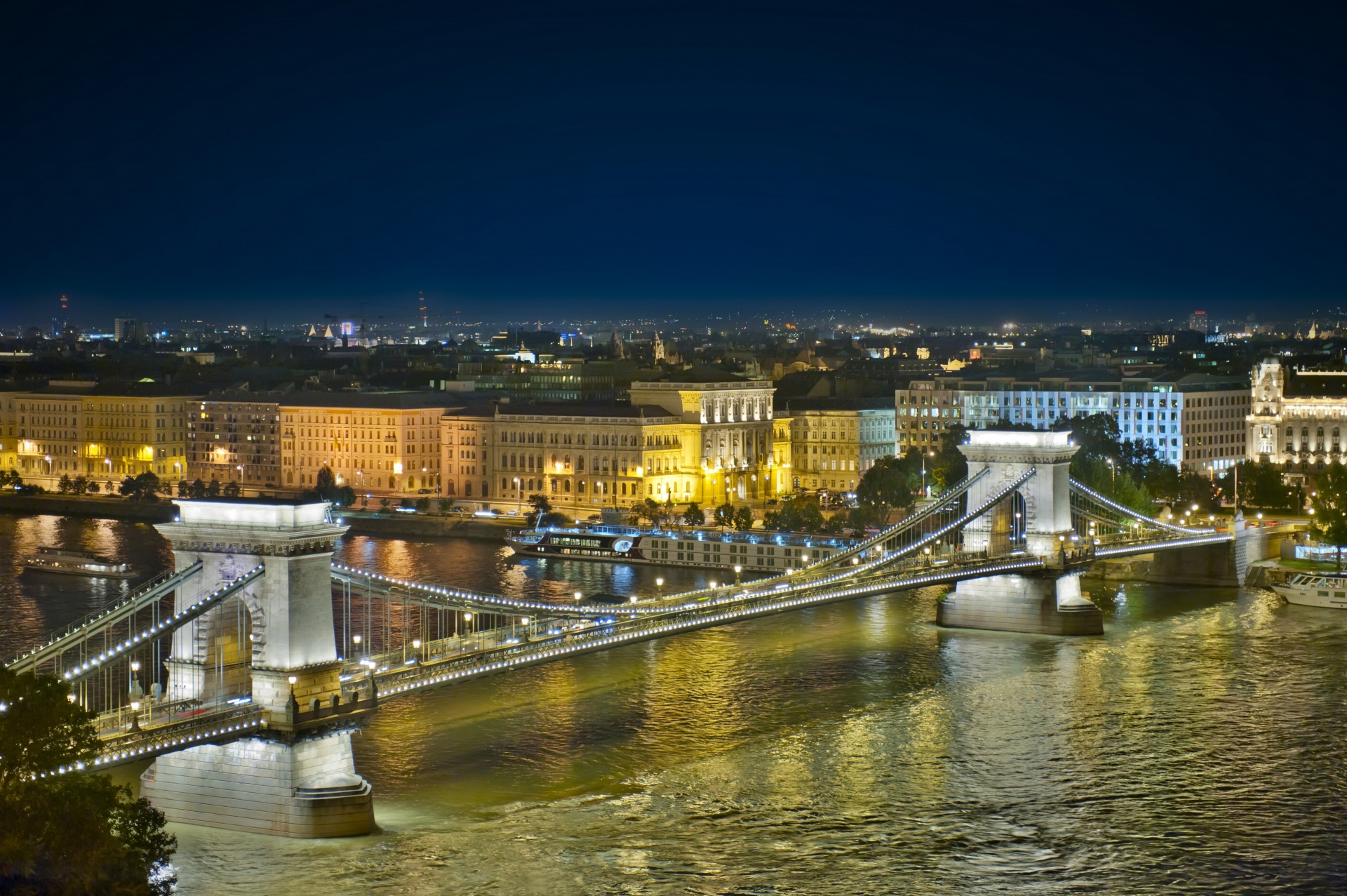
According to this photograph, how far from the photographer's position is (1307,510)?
48719 millimetres

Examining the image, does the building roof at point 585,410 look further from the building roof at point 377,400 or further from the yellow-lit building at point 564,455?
the building roof at point 377,400

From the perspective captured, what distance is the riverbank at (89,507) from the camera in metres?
54.8

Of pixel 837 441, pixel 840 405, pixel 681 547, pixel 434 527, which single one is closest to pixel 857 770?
pixel 681 547

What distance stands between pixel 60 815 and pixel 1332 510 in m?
28.9

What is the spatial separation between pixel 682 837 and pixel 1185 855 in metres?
4.49

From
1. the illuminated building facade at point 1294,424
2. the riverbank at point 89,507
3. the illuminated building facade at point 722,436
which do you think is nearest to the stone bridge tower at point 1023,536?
the illuminated building facade at point 722,436

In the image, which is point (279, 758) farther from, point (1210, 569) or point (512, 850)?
point (1210, 569)

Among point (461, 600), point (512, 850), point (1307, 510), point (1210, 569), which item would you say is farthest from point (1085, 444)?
point (512, 850)

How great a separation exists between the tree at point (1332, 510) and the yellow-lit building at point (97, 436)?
114 ft

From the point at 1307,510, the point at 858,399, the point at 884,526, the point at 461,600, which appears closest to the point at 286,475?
the point at 858,399

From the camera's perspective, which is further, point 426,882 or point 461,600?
point 461,600

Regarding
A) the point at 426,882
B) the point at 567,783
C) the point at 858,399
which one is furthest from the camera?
the point at 858,399

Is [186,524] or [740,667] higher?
[186,524]

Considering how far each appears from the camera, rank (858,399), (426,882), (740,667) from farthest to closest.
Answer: (858,399) < (740,667) < (426,882)
